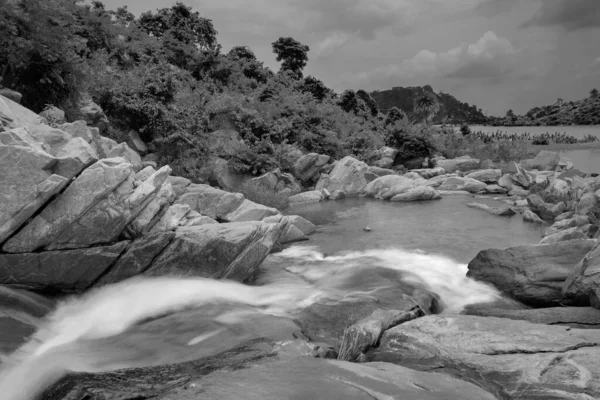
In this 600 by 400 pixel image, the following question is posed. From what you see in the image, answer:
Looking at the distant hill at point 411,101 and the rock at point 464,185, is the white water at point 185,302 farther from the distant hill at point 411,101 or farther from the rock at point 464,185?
the distant hill at point 411,101

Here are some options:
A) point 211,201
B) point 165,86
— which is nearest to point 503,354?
point 211,201

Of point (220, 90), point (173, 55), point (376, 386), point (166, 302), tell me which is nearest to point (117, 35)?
point (173, 55)

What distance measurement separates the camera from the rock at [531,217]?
16188 millimetres

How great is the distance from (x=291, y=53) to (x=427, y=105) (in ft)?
81.9

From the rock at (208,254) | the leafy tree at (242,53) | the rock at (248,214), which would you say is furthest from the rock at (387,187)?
the leafy tree at (242,53)

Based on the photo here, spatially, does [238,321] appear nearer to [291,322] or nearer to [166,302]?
[291,322]

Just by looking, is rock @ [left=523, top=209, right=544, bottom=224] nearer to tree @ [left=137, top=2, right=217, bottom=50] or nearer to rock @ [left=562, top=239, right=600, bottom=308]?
rock @ [left=562, top=239, right=600, bottom=308]

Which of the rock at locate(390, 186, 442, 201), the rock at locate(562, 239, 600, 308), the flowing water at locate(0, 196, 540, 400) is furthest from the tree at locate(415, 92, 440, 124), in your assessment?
the rock at locate(562, 239, 600, 308)

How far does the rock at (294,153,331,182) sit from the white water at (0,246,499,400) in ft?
48.4

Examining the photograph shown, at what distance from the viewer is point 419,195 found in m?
22.0

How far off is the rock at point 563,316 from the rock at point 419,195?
14.9 m

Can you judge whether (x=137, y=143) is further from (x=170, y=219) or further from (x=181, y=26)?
(x=181, y=26)

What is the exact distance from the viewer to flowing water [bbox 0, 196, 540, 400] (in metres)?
6.07

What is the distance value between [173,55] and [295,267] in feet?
102
